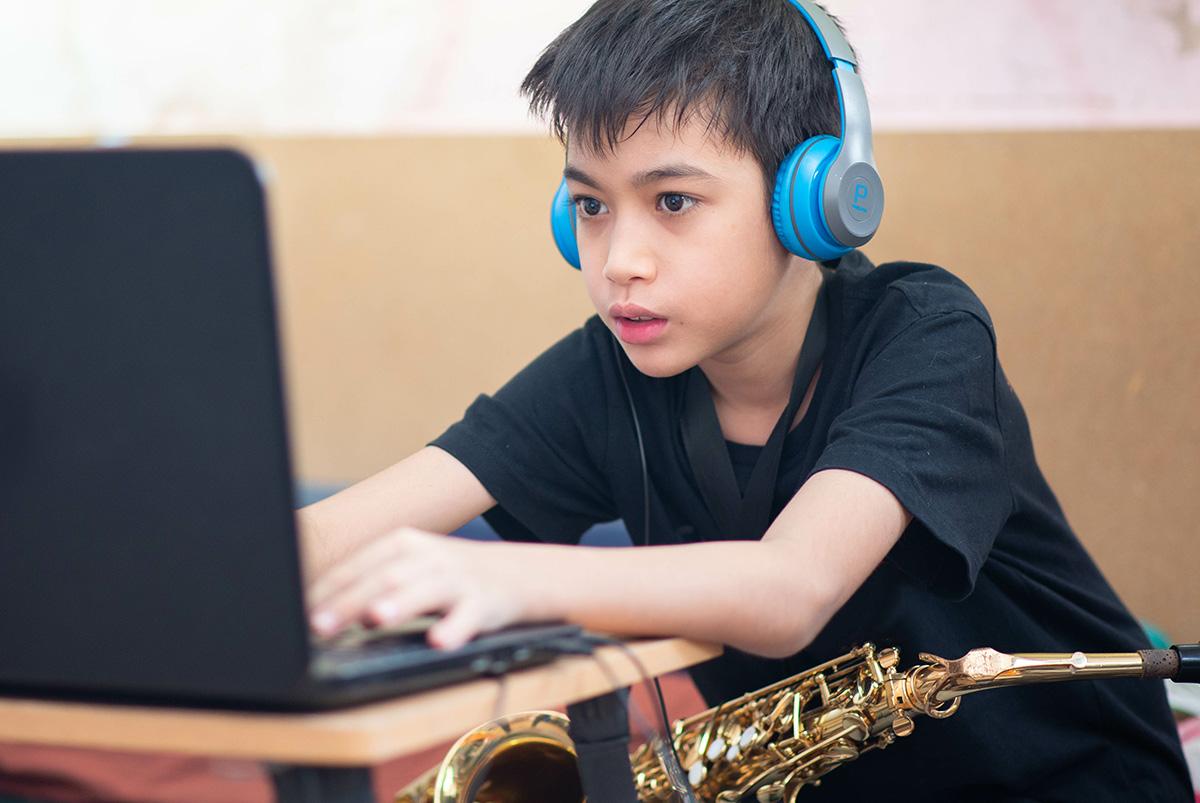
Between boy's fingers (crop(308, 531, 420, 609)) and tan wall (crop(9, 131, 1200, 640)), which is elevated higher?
tan wall (crop(9, 131, 1200, 640))

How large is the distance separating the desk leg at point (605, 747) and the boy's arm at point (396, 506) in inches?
16.3

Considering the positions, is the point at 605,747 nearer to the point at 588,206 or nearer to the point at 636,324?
the point at 636,324

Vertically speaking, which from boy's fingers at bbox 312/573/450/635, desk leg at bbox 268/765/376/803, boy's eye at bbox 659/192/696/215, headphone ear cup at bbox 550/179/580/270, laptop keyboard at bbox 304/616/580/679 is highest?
headphone ear cup at bbox 550/179/580/270

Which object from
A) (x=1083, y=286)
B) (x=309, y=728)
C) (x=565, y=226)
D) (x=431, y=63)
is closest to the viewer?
(x=309, y=728)

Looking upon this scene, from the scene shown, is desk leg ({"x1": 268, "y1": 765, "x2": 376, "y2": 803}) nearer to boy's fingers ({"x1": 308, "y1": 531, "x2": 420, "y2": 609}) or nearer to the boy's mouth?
boy's fingers ({"x1": 308, "y1": 531, "x2": 420, "y2": 609})

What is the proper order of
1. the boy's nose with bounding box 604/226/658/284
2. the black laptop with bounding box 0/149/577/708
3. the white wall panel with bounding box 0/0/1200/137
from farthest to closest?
the white wall panel with bounding box 0/0/1200/137
the boy's nose with bounding box 604/226/658/284
the black laptop with bounding box 0/149/577/708

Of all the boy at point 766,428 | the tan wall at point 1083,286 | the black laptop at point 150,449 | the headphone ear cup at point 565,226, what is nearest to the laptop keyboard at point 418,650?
the black laptop at point 150,449

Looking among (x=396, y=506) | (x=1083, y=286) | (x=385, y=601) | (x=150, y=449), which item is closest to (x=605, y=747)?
(x=385, y=601)

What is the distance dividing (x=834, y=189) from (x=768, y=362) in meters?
0.24

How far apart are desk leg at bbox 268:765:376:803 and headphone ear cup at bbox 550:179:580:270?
0.78m

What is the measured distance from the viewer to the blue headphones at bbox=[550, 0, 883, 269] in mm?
1133

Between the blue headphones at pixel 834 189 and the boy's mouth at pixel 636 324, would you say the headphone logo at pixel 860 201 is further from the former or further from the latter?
the boy's mouth at pixel 636 324

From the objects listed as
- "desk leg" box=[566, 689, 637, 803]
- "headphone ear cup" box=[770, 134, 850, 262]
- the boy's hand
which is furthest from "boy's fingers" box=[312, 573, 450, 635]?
"headphone ear cup" box=[770, 134, 850, 262]

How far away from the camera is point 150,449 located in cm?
58
